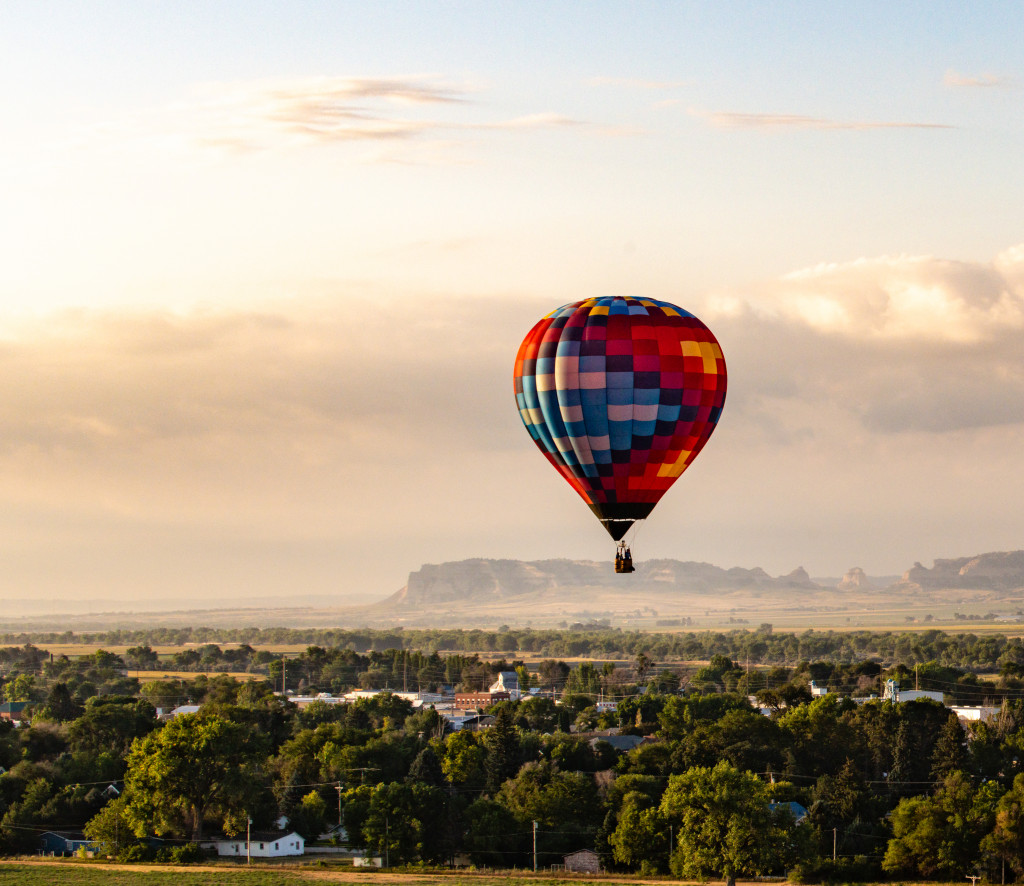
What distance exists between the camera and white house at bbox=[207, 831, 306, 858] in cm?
7181

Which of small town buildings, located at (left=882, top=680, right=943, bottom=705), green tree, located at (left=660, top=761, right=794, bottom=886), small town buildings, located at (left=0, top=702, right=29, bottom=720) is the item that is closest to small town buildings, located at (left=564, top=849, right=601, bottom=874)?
green tree, located at (left=660, top=761, right=794, bottom=886)

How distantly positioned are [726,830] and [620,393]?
2293 centimetres

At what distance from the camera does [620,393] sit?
48.8m

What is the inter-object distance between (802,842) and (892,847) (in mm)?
4414

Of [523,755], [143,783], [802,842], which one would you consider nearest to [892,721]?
[523,755]

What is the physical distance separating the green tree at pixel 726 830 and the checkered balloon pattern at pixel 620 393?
1853cm

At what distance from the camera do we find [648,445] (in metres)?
49.5

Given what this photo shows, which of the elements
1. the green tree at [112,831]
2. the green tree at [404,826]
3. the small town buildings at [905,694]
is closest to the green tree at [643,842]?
the green tree at [404,826]

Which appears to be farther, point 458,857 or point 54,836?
point 54,836

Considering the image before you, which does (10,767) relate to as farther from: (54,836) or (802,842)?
(802,842)

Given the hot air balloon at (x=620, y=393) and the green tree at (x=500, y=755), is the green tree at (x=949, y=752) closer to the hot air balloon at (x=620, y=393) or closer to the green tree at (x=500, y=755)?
the green tree at (x=500, y=755)

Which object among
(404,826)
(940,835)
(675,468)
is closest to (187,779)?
(404,826)

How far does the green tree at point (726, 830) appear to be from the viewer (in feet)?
202

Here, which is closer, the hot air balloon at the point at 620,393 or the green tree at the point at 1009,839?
the hot air balloon at the point at 620,393
